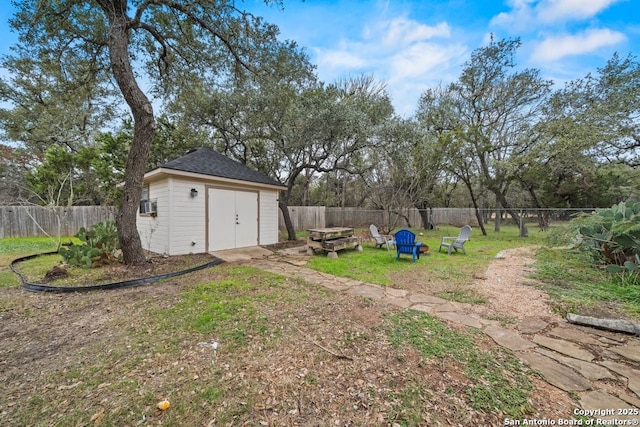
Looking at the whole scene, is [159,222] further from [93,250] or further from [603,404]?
[603,404]

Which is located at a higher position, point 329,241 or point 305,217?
point 305,217

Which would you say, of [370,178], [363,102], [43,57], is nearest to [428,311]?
[363,102]

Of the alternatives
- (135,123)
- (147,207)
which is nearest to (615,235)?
(135,123)

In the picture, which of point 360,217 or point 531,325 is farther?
point 360,217

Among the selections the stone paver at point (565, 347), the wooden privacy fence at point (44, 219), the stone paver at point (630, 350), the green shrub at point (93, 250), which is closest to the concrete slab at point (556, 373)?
the stone paver at point (565, 347)

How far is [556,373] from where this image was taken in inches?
77.1

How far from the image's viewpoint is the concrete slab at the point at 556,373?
1.82m

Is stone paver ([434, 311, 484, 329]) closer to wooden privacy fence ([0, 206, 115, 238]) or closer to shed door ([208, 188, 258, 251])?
shed door ([208, 188, 258, 251])

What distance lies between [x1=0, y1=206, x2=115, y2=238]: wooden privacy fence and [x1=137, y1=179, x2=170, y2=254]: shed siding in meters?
5.02

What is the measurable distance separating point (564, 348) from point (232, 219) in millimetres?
7475

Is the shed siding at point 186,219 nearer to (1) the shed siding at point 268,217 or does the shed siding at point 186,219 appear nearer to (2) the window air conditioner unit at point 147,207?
(2) the window air conditioner unit at point 147,207

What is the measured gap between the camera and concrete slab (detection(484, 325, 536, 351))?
236cm

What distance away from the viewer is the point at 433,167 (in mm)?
11188

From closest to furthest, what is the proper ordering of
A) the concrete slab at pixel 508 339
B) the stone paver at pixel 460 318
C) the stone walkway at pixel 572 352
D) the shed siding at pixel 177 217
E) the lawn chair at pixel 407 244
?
the stone walkway at pixel 572 352 → the concrete slab at pixel 508 339 → the stone paver at pixel 460 318 → the lawn chair at pixel 407 244 → the shed siding at pixel 177 217
